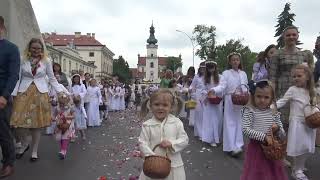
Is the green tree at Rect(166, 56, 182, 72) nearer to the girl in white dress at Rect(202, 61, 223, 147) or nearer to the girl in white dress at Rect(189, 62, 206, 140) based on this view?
the girl in white dress at Rect(189, 62, 206, 140)

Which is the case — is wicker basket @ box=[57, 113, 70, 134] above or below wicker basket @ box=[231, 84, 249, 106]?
below

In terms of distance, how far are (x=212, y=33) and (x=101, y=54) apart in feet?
196

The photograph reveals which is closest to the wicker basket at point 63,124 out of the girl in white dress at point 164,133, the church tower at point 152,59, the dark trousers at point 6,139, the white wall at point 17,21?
the dark trousers at point 6,139

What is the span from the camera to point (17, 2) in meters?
12.7

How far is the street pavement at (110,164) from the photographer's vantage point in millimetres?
8156

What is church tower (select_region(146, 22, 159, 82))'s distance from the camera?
174413 millimetres

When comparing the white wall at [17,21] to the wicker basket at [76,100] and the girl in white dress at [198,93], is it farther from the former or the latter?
the girl in white dress at [198,93]

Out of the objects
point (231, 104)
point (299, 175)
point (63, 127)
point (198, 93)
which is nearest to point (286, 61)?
point (299, 175)

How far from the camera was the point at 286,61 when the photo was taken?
29.2ft

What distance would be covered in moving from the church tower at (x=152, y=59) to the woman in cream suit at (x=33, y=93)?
162638mm

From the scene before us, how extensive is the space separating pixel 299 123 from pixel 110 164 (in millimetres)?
3194

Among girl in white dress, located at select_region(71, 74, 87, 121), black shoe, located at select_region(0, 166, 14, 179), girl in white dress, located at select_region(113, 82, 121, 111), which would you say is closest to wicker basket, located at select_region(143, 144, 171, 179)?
black shoe, located at select_region(0, 166, 14, 179)

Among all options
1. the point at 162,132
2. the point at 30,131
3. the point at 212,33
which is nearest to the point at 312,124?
the point at 162,132

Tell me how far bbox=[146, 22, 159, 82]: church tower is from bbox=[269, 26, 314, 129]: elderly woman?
163m
